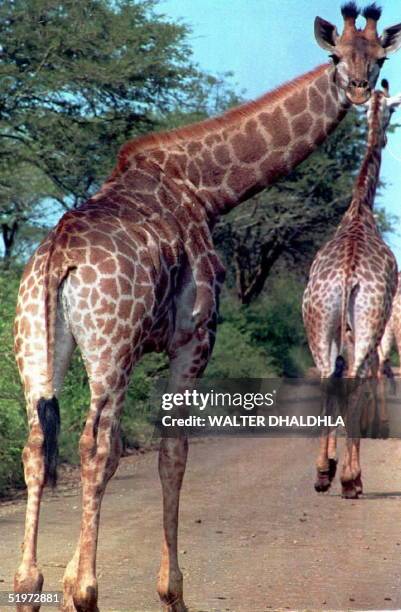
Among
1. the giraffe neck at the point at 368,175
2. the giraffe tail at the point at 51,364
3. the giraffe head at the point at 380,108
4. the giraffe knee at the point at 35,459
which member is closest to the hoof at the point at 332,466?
the giraffe neck at the point at 368,175

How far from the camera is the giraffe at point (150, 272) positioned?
5.02 meters

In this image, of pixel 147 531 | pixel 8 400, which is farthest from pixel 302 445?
pixel 147 531

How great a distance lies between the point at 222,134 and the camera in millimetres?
6430

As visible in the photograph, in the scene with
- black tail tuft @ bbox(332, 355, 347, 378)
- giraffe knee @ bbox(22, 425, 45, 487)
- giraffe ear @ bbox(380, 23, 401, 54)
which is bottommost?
giraffe knee @ bbox(22, 425, 45, 487)

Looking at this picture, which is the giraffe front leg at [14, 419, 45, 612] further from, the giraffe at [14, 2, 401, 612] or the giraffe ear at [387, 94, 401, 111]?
the giraffe ear at [387, 94, 401, 111]

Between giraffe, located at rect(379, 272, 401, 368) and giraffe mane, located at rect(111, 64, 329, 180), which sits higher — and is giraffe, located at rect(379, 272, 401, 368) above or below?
above

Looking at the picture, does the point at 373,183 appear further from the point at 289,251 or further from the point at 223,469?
the point at 289,251

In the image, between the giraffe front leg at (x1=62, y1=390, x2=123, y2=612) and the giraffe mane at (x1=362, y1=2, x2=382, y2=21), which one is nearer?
the giraffe front leg at (x1=62, y1=390, x2=123, y2=612)

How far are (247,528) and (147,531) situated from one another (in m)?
0.66

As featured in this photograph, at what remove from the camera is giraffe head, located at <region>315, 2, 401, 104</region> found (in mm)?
6484

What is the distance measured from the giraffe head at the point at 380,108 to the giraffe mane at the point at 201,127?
11.9 feet

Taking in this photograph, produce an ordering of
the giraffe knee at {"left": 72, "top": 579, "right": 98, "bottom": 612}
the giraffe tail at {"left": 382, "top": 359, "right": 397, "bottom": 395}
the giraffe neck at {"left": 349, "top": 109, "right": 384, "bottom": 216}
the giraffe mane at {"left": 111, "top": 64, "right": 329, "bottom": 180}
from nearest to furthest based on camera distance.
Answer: the giraffe knee at {"left": 72, "top": 579, "right": 98, "bottom": 612}
the giraffe mane at {"left": 111, "top": 64, "right": 329, "bottom": 180}
the giraffe neck at {"left": 349, "top": 109, "right": 384, "bottom": 216}
the giraffe tail at {"left": 382, "top": 359, "right": 397, "bottom": 395}

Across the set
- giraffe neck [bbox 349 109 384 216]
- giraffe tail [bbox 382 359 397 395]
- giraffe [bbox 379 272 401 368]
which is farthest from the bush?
giraffe neck [bbox 349 109 384 216]

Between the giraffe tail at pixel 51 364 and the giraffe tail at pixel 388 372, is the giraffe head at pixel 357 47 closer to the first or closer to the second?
the giraffe tail at pixel 51 364
